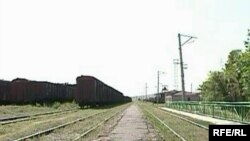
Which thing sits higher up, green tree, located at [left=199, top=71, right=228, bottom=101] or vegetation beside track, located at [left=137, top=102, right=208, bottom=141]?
green tree, located at [left=199, top=71, right=228, bottom=101]

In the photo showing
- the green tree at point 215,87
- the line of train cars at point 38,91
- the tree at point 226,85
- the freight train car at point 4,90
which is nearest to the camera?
the freight train car at point 4,90

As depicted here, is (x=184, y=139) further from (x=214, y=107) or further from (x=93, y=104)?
(x=93, y=104)

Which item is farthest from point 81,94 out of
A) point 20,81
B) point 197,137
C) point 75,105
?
point 197,137

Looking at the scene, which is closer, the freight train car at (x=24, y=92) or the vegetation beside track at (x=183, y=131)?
the vegetation beside track at (x=183, y=131)

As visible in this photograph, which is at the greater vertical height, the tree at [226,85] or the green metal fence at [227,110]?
the tree at [226,85]

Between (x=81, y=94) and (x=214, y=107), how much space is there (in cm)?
2467

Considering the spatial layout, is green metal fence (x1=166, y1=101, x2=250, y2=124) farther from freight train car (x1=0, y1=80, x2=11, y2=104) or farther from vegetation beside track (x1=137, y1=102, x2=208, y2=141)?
freight train car (x1=0, y1=80, x2=11, y2=104)

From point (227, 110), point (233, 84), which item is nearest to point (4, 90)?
point (227, 110)

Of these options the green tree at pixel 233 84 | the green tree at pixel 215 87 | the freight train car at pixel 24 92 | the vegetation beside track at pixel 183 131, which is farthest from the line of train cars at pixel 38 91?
the vegetation beside track at pixel 183 131

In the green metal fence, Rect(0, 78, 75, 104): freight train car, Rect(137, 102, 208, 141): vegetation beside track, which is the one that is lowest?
Rect(137, 102, 208, 141): vegetation beside track

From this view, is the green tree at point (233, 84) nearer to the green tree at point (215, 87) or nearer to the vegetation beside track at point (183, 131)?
the green tree at point (215, 87)

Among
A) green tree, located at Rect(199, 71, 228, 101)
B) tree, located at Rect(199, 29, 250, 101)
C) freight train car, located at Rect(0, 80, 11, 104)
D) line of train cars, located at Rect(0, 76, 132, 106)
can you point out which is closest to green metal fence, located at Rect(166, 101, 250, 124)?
line of train cars, located at Rect(0, 76, 132, 106)

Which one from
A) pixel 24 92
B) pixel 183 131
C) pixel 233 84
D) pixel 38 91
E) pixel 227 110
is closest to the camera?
pixel 183 131

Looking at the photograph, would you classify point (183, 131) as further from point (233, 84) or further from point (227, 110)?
point (233, 84)
